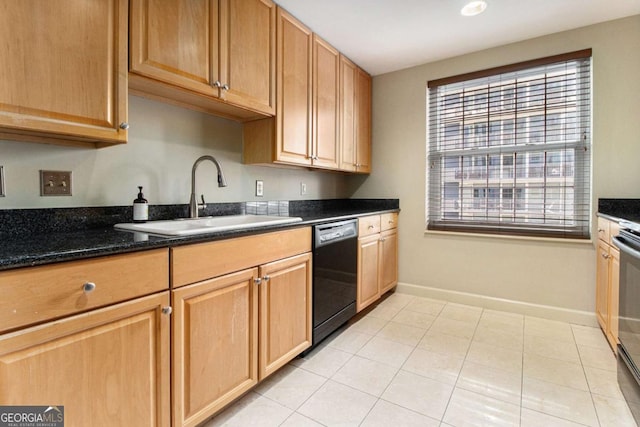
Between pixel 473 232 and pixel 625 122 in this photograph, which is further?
pixel 473 232

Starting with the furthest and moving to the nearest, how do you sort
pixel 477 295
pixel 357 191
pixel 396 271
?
1. pixel 357 191
2. pixel 396 271
3. pixel 477 295

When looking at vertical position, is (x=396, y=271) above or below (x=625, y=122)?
below

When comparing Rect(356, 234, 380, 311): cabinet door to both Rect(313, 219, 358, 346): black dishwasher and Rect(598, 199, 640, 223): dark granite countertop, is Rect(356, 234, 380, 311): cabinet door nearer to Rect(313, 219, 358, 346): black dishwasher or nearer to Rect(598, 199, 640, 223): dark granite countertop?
Rect(313, 219, 358, 346): black dishwasher

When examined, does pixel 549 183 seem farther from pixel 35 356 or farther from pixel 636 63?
pixel 35 356

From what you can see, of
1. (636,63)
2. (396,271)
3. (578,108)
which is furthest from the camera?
(396,271)

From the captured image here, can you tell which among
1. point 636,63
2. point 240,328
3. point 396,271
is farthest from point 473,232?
point 240,328

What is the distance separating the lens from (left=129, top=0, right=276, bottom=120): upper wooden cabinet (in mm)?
1339

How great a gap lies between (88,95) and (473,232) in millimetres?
2880

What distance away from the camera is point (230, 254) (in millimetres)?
1369

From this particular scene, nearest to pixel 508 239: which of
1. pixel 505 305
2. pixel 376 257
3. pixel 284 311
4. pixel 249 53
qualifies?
pixel 505 305

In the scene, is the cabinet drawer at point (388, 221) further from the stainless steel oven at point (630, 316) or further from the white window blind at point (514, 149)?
the stainless steel oven at point (630, 316)

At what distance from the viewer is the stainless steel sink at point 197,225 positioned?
124cm

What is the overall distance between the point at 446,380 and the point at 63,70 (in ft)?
7.27

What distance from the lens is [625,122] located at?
87.5 inches
